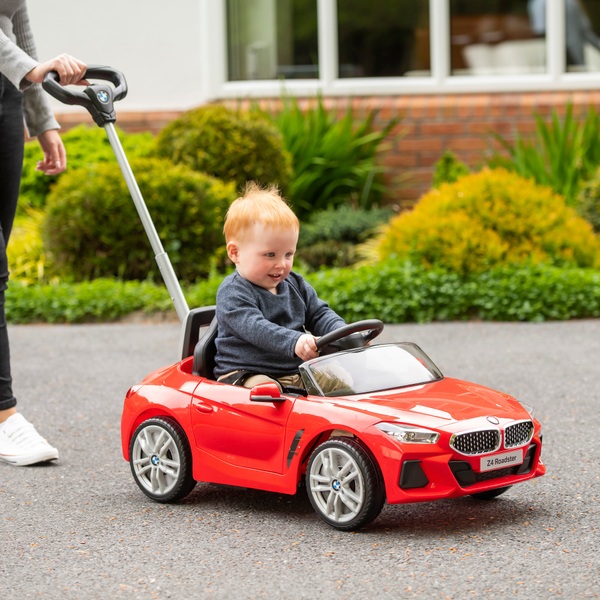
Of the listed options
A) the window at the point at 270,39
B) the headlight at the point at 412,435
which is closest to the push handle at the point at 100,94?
the headlight at the point at 412,435

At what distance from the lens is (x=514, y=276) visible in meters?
8.91

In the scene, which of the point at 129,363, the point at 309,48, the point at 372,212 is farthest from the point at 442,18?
the point at 129,363

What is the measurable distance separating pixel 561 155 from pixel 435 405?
27.1 feet

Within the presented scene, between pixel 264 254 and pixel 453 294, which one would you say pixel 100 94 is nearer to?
pixel 264 254

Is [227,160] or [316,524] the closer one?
[316,524]

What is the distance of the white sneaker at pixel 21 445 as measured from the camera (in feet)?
16.6

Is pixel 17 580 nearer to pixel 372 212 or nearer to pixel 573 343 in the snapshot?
pixel 573 343

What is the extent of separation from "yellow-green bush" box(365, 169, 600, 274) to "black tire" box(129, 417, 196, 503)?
4.88 m

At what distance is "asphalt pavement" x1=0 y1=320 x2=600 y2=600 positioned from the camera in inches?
138

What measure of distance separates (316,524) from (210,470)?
0.48m

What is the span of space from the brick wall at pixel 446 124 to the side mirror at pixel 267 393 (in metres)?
9.10

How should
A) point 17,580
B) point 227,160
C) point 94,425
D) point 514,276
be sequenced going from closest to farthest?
point 17,580
point 94,425
point 514,276
point 227,160

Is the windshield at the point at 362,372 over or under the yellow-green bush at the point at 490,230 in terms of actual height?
under

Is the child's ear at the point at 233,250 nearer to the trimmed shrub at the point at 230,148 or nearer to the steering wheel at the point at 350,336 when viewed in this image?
the steering wheel at the point at 350,336
